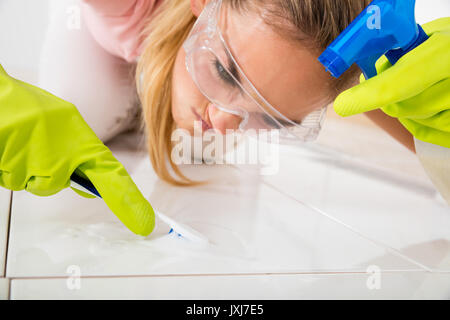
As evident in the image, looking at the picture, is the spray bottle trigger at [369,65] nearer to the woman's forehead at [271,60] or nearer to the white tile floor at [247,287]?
the woman's forehead at [271,60]

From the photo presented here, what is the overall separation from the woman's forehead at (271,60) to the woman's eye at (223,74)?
0.05 metres

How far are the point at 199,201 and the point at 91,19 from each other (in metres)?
0.51

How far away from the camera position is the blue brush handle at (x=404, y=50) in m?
0.58

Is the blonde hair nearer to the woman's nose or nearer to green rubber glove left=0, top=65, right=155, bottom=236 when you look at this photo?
the woman's nose

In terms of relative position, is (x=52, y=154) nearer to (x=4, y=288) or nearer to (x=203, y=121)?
(x=4, y=288)

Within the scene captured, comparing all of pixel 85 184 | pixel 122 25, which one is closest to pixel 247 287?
pixel 85 184

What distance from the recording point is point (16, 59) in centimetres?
95

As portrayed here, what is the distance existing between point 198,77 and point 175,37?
15cm

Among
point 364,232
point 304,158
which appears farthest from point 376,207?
point 304,158

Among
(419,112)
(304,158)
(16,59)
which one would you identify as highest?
(419,112)

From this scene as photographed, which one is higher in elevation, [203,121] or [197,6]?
[197,6]

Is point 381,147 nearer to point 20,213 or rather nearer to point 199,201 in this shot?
point 199,201

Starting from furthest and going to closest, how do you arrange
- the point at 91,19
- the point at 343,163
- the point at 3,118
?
1. the point at 343,163
2. the point at 91,19
3. the point at 3,118

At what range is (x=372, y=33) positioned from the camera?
529 mm
